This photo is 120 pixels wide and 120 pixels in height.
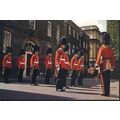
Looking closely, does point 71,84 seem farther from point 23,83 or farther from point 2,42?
point 2,42

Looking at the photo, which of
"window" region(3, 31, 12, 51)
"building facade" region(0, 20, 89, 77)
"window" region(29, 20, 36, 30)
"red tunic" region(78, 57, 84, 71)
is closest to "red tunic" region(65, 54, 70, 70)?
"building facade" region(0, 20, 89, 77)

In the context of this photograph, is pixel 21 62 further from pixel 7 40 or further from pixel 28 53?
pixel 7 40

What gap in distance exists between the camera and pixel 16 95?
6289 millimetres

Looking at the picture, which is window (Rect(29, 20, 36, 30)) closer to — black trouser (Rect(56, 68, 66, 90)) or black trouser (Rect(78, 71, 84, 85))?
black trouser (Rect(56, 68, 66, 90))

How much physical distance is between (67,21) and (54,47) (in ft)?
2.43

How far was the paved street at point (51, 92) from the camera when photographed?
6203mm

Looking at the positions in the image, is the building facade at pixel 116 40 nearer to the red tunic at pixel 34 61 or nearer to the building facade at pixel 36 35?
the building facade at pixel 36 35

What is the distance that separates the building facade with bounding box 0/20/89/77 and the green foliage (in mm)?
651

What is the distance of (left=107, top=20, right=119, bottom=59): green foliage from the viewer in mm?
6402

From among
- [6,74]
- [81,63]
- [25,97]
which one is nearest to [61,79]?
[81,63]

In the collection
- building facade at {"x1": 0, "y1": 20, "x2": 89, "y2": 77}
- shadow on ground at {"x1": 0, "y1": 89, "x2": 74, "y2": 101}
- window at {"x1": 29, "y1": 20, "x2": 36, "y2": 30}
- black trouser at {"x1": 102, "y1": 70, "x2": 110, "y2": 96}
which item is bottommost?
shadow on ground at {"x1": 0, "y1": 89, "x2": 74, "y2": 101}

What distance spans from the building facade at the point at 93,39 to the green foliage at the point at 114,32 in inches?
12.3

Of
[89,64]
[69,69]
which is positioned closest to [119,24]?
[89,64]

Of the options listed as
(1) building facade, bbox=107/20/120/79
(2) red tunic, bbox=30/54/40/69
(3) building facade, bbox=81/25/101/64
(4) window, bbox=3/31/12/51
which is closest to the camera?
(1) building facade, bbox=107/20/120/79
